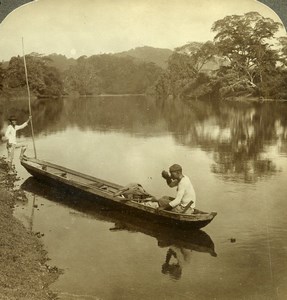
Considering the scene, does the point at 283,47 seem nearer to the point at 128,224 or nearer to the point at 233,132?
the point at 233,132

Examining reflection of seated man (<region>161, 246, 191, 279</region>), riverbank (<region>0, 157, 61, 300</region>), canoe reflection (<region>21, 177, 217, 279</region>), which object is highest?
riverbank (<region>0, 157, 61, 300</region>)

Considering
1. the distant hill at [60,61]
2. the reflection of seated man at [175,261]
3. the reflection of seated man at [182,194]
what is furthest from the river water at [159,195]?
the distant hill at [60,61]

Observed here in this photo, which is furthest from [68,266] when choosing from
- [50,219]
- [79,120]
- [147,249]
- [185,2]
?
[79,120]

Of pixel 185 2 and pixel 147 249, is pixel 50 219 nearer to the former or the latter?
pixel 147 249

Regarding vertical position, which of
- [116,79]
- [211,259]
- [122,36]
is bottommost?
[211,259]

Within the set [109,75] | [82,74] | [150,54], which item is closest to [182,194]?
[150,54]

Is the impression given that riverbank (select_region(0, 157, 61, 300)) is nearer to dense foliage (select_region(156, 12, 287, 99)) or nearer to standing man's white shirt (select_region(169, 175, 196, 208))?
standing man's white shirt (select_region(169, 175, 196, 208))

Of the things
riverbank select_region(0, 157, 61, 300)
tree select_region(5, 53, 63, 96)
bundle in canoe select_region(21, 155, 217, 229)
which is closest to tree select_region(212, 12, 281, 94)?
bundle in canoe select_region(21, 155, 217, 229)
